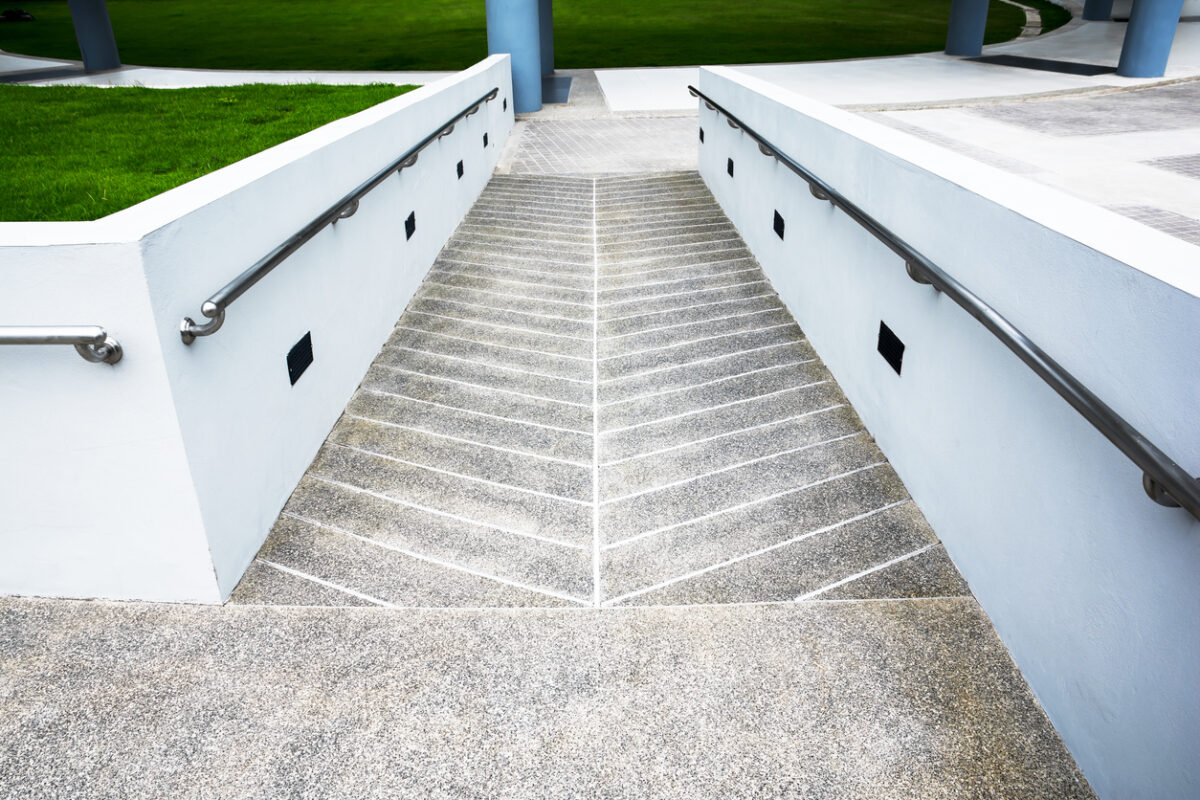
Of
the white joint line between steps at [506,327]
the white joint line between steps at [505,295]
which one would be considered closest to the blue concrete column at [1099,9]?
the white joint line between steps at [505,295]

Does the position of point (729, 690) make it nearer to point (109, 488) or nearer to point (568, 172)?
point (109, 488)

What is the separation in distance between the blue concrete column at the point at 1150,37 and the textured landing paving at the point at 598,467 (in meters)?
12.4

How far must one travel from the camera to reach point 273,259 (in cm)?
323

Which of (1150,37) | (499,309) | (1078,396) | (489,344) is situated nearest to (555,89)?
(1150,37)

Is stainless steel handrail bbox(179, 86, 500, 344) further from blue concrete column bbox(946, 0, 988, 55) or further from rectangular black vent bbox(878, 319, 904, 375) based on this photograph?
blue concrete column bbox(946, 0, 988, 55)

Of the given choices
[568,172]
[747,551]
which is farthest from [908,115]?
[747,551]

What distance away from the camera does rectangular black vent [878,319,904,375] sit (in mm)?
3773

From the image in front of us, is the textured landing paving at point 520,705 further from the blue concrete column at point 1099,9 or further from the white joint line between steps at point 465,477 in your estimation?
the blue concrete column at point 1099,9

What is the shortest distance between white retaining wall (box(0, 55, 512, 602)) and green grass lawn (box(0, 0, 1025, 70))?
54.7ft

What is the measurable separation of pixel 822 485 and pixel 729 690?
1448mm

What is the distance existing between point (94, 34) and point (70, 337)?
20448 millimetres

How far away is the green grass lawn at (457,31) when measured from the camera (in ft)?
67.0

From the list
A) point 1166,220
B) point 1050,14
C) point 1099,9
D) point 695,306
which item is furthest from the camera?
point 1050,14

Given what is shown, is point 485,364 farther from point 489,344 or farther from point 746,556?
point 746,556
